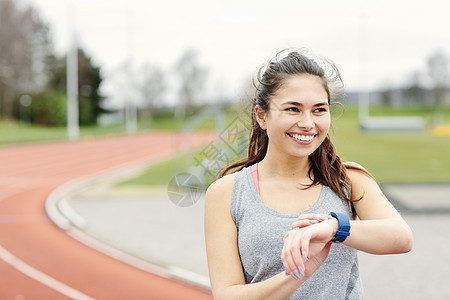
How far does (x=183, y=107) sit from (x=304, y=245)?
61807 mm

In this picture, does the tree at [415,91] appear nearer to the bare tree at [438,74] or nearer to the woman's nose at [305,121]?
the bare tree at [438,74]

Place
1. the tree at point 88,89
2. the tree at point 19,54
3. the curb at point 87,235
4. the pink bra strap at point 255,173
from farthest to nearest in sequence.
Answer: the tree at point 88,89
the tree at point 19,54
the curb at point 87,235
the pink bra strap at point 255,173

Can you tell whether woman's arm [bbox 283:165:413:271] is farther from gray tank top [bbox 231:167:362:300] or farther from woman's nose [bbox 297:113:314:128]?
woman's nose [bbox 297:113:314:128]

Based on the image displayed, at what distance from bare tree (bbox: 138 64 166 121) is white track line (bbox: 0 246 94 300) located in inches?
2001

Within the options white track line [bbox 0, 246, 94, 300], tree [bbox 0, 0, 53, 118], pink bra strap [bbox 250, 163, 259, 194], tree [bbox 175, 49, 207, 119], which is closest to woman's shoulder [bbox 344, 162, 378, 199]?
pink bra strap [bbox 250, 163, 259, 194]

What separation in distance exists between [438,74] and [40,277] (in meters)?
60.0

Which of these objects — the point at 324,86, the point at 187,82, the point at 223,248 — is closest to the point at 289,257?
the point at 223,248

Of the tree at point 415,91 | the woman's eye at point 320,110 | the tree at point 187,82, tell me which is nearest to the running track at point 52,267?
the woman's eye at point 320,110

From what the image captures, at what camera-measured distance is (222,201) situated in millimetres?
1509

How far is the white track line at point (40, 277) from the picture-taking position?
624 cm

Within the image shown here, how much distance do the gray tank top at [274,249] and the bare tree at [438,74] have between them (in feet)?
201

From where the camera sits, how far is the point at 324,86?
1490 millimetres

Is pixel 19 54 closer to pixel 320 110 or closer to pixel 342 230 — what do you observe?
Result: pixel 320 110

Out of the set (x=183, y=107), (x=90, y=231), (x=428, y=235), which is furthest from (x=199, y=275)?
(x=183, y=107)
